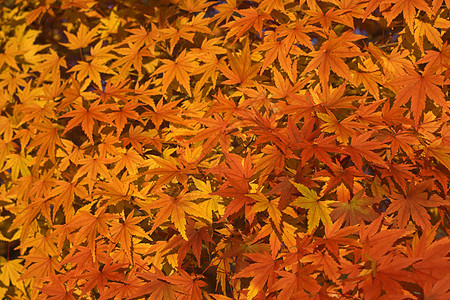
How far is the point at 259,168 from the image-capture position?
1.91m

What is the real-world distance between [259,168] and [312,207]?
0.30 metres

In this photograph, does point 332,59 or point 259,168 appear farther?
point 332,59

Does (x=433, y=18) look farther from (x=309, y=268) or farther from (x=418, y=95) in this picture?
(x=309, y=268)

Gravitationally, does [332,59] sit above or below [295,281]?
above

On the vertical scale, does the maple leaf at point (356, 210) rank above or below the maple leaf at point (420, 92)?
below

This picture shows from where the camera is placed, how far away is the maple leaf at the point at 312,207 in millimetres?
1819

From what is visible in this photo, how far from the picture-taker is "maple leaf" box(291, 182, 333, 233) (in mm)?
1819

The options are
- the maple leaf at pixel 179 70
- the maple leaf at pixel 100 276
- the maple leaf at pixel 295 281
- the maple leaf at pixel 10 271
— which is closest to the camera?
the maple leaf at pixel 295 281

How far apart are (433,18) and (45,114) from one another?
2.46 meters

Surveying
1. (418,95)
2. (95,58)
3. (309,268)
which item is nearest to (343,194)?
(309,268)

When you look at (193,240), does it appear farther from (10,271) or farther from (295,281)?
(10,271)

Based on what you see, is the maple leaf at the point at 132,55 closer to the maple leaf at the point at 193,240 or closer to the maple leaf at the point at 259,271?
the maple leaf at the point at 193,240

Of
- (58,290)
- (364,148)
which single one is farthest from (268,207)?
(58,290)

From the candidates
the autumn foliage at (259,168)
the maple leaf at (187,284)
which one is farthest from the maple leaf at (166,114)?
the maple leaf at (187,284)
